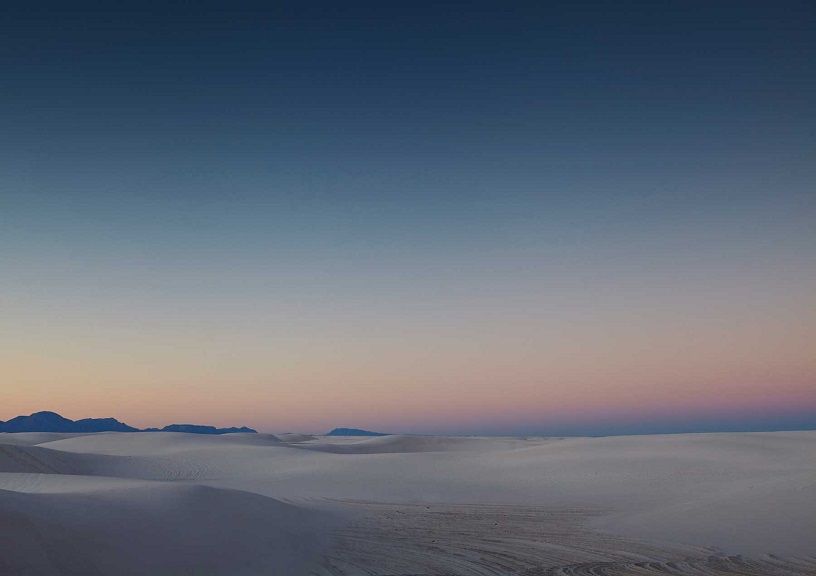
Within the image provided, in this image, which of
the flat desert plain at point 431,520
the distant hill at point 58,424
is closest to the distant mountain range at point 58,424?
the distant hill at point 58,424

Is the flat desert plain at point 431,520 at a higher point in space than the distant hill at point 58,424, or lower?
lower

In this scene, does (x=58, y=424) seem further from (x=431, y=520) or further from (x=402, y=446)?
(x=431, y=520)

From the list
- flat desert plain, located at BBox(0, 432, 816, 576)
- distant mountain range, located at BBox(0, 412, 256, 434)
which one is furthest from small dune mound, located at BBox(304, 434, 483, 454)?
distant mountain range, located at BBox(0, 412, 256, 434)

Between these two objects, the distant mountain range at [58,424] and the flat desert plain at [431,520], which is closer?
the flat desert plain at [431,520]

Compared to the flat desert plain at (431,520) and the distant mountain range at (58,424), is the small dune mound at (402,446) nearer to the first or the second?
the flat desert plain at (431,520)

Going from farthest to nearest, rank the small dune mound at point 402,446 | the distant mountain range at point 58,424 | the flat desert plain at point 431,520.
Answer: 1. the distant mountain range at point 58,424
2. the small dune mound at point 402,446
3. the flat desert plain at point 431,520

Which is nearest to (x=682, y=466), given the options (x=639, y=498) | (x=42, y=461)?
(x=639, y=498)

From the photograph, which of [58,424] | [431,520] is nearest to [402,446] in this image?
[431,520]

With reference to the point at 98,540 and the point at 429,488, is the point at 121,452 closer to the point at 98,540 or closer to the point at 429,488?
the point at 429,488

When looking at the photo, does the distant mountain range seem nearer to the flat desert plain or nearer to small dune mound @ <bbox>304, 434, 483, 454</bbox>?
small dune mound @ <bbox>304, 434, 483, 454</bbox>
